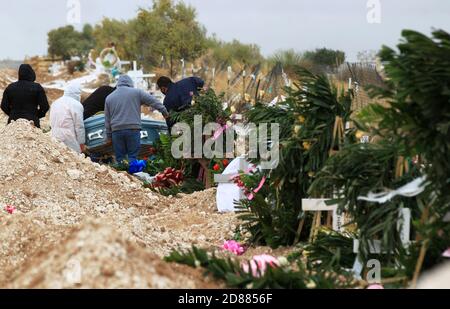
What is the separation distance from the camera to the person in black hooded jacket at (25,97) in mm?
14523

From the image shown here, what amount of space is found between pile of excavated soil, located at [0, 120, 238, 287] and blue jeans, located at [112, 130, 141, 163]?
1.03 m

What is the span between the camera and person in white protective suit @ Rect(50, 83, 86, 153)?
14172mm

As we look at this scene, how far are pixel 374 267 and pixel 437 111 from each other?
1.23 meters

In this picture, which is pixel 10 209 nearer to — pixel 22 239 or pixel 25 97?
pixel 22 239

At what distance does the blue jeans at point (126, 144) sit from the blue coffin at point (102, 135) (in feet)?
1.43

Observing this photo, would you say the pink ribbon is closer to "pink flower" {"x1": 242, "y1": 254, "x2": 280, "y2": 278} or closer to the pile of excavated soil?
the pile of excavated soil

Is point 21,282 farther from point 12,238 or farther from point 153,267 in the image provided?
point 12,238

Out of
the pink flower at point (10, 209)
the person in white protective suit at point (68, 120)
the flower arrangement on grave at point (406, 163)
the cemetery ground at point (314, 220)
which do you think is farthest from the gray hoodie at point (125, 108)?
the flower arrangement on grave at point (406, 163)

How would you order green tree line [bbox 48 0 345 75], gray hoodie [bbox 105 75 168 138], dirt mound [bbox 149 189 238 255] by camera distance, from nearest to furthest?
dirt mound [bbox 149 189 238 255]
gray hoodie [bbox 105 75 168 138]
green tree line [bbox 48 0 345 75]

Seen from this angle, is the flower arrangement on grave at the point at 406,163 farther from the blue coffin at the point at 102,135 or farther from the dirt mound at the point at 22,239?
the blue coffin at the point at 102,135

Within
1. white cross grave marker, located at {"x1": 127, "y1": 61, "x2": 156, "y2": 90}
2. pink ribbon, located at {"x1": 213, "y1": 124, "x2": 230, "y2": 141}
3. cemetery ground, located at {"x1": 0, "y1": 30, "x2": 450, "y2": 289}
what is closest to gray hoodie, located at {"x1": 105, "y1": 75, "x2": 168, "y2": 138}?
pink ribbon, located at {"x1": 213, "y1": 124, "x2": 230, "y2": 141}

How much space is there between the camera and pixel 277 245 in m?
8.27

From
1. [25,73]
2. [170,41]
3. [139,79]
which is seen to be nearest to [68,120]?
[25,73]
